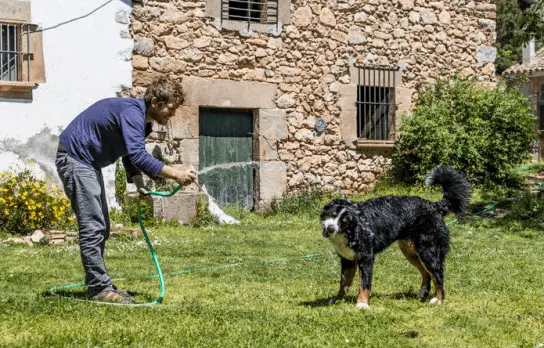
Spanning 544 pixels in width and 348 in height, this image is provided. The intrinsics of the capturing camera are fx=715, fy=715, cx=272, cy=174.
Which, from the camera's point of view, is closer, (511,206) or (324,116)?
(511,206)

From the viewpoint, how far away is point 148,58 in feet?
39.3

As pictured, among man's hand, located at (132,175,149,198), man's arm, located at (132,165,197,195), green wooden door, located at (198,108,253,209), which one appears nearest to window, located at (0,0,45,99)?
green wooden door, located at (198,108,253,209)

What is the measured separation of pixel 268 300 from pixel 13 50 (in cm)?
739

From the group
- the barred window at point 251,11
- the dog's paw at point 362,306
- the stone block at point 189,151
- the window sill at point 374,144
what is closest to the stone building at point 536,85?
the window sill at point 374,144

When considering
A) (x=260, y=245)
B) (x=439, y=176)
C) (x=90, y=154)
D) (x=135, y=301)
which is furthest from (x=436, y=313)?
(x=260, y=245)

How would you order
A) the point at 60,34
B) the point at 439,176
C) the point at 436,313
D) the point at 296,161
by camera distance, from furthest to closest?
the point at 296,161, the point at 60,34, the point at 439,176, the point at 436,313

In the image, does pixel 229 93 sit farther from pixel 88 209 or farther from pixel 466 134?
pixel 88 209

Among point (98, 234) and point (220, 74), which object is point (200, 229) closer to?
point (220, 74)

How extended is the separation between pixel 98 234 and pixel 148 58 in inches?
286

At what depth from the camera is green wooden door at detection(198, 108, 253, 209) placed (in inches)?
495

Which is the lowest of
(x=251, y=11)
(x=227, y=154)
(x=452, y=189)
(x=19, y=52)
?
(x=227, y=154)

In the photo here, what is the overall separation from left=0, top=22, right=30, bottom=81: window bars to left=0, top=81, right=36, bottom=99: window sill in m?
0.19

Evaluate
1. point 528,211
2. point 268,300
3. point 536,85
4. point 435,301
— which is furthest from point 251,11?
point 536,85

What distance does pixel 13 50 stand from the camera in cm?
1104
